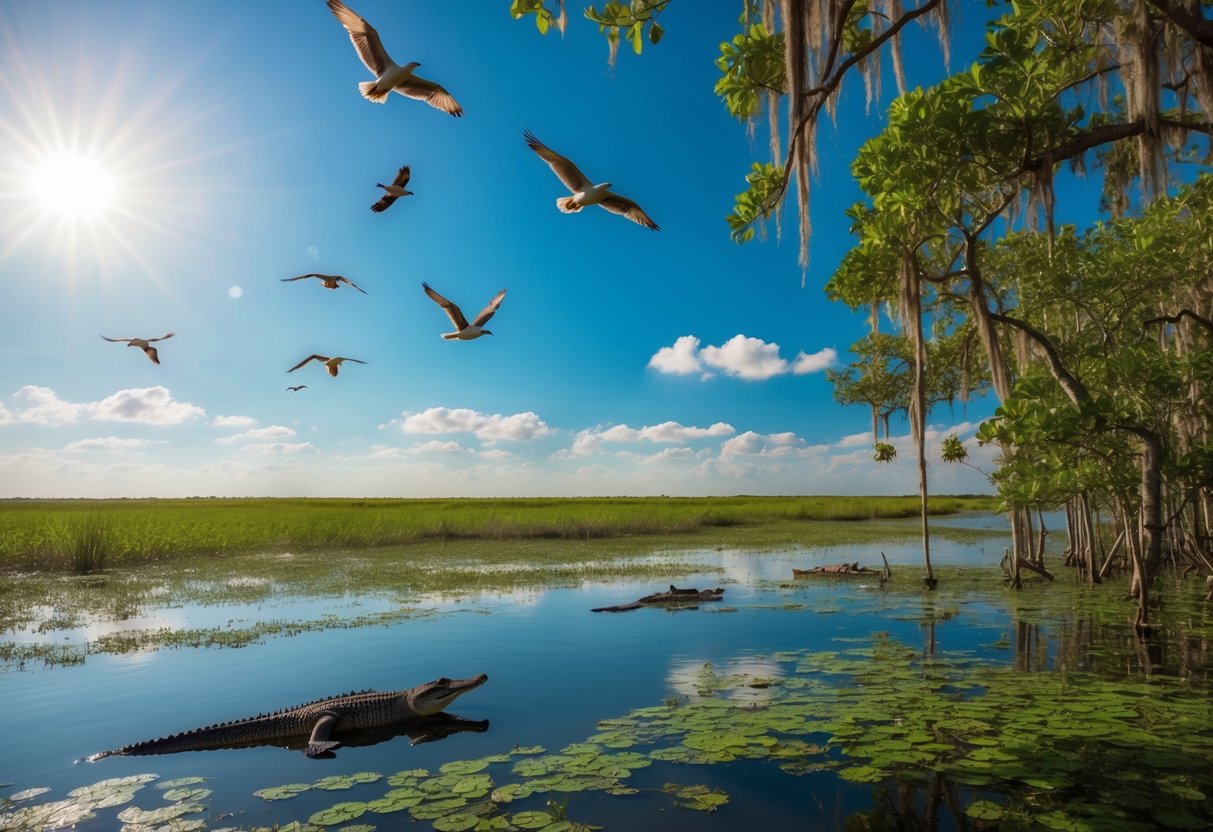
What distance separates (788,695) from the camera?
A: 6.61 metres

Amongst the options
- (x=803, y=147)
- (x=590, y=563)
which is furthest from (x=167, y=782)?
(x=590, y=563)

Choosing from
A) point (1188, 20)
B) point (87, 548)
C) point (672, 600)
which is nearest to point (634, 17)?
point (1188, 20)

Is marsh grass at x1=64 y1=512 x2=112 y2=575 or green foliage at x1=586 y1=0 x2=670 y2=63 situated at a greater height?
green foliage at x1=586 y1=0 x2=670 y2=63

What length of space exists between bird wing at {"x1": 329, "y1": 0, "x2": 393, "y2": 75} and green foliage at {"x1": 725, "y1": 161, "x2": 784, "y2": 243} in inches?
206

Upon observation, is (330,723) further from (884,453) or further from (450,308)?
(884,453)

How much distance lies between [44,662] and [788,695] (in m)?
9.01

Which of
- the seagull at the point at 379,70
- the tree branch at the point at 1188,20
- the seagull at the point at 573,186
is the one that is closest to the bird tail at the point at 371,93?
the seagull at the point at 379,70

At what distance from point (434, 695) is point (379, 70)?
6.04 metres

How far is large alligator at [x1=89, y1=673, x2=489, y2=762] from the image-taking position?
229 inches

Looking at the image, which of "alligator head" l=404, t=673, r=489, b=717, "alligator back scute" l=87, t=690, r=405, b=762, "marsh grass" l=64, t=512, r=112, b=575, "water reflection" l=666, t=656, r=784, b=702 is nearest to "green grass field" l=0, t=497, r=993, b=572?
"marsh grass" l=64, t=512, r=112, b=575

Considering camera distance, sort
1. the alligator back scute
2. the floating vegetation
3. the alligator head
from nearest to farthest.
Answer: the floating vegetation < the alligator back scute < the alligator head

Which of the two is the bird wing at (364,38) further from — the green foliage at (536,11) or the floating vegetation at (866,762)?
the floating vegetation at (866,762)

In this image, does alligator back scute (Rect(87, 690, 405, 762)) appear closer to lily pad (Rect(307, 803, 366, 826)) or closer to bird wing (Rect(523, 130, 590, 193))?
lily pad (Rect(307, 803, 366, 826))

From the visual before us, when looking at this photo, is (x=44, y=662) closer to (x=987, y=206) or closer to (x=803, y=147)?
(x=803, y=147)
